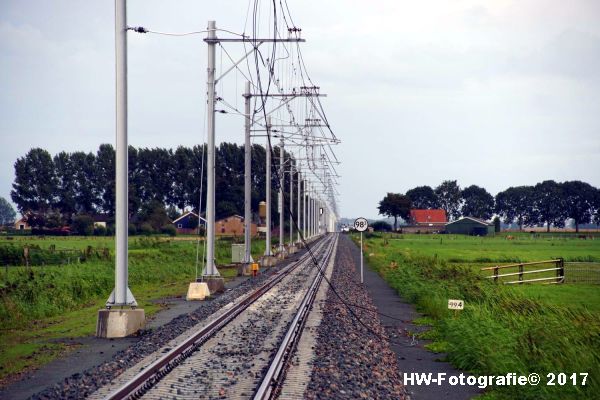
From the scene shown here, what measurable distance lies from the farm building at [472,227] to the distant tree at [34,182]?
10005cm

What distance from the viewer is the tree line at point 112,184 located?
13038 cm

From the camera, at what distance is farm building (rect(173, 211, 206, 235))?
454ft

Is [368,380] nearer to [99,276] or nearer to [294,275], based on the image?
[99,276]

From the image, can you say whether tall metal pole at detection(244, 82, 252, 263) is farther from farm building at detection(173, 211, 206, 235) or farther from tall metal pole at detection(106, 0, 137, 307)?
farm building at detection(173, 211, 206, 235)

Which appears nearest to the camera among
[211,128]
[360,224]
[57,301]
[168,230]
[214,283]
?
[57,301]

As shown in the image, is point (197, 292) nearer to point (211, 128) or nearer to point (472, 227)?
point (211, 128)

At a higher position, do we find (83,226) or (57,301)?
(83,226)

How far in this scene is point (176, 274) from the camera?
1670 inches

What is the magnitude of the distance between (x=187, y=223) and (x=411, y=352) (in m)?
127

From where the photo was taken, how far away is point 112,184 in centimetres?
13362

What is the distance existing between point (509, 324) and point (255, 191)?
Answer: 128910 mm

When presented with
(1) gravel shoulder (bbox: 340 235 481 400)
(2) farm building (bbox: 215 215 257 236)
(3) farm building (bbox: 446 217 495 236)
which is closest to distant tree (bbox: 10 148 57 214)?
(2) farm building (bbox: 215 215 257 236)

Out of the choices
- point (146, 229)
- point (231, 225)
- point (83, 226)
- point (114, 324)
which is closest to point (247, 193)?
point (114, 324)

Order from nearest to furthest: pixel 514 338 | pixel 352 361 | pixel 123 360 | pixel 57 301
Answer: pixel 352 361
pixel 123 360
pixel 514 338
pixel 57 301
